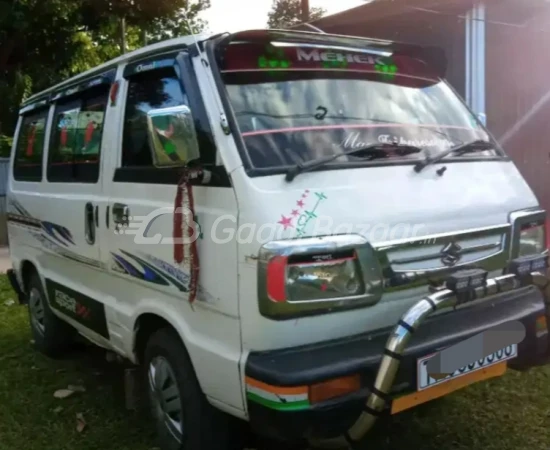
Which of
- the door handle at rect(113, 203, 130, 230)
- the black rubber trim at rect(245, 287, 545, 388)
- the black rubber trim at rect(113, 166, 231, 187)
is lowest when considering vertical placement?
the black rubber trim at rect(245, 287, 545, 388)

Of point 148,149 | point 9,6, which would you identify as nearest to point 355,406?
point 148,149

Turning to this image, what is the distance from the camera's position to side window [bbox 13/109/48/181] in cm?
504

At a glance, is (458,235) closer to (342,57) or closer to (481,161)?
(481,161)

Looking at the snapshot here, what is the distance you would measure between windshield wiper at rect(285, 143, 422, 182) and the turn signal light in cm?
84

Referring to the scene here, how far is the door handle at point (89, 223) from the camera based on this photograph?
3.89m

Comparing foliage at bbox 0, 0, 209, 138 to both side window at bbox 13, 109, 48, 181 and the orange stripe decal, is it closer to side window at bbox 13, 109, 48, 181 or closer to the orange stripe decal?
side window at bbox 13, 109, 48, 181

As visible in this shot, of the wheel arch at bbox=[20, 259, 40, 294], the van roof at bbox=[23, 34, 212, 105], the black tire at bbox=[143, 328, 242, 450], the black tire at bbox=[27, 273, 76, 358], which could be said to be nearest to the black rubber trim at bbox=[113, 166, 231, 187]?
the van roof at bbox=[23, 34, 212, 105]

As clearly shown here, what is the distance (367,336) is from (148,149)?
1489mm

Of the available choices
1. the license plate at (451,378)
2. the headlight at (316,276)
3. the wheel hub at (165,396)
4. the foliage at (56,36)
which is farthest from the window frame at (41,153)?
the foliage at (56,36)

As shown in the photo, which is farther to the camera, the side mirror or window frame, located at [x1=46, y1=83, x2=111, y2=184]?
window frame, located at [x1=46, y1=83, x2=111, y2=184]

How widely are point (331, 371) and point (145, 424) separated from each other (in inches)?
74.1

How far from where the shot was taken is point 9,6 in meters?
12.5

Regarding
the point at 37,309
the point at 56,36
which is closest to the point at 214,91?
the point at 37,309

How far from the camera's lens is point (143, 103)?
353 cm
